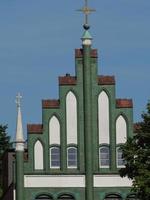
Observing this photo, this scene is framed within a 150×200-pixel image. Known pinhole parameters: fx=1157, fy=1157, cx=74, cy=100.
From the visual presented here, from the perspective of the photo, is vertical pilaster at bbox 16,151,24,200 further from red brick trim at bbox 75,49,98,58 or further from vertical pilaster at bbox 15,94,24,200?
red brick trim at bbox 75,49,98,58

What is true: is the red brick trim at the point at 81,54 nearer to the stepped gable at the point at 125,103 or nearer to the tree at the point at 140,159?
the stepped gable at the point at 125,103

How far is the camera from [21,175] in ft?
262

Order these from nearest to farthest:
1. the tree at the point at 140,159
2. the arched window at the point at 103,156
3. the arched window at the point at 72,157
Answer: the tree at the point at 140,159 → the arched window at the point at 72,157 → the arched window at the point at 103,156

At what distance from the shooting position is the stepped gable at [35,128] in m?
80.4

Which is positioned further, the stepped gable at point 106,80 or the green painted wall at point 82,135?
the stepped gable at point 106,80

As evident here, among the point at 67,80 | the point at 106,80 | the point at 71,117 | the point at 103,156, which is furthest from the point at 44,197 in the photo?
the point at 106,80

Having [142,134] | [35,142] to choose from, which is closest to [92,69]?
[35,142]

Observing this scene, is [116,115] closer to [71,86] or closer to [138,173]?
[71,86]

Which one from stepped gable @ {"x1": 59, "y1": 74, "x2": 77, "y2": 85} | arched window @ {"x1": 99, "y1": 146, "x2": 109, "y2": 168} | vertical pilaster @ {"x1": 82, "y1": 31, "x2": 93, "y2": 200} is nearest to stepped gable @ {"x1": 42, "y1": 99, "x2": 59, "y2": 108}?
stepped gable @ {"x1": 59, "y1": 74, "x2": 77, "y2": 85}

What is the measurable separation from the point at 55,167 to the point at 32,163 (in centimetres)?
162

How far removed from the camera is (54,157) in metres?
80.8

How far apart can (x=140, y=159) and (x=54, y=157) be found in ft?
66.9

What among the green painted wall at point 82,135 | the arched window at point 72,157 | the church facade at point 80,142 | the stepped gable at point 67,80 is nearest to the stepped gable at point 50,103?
the church facade at point 80,142

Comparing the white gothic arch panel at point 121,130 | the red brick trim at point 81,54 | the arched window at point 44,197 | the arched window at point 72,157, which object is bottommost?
the arched window at point 44,197
